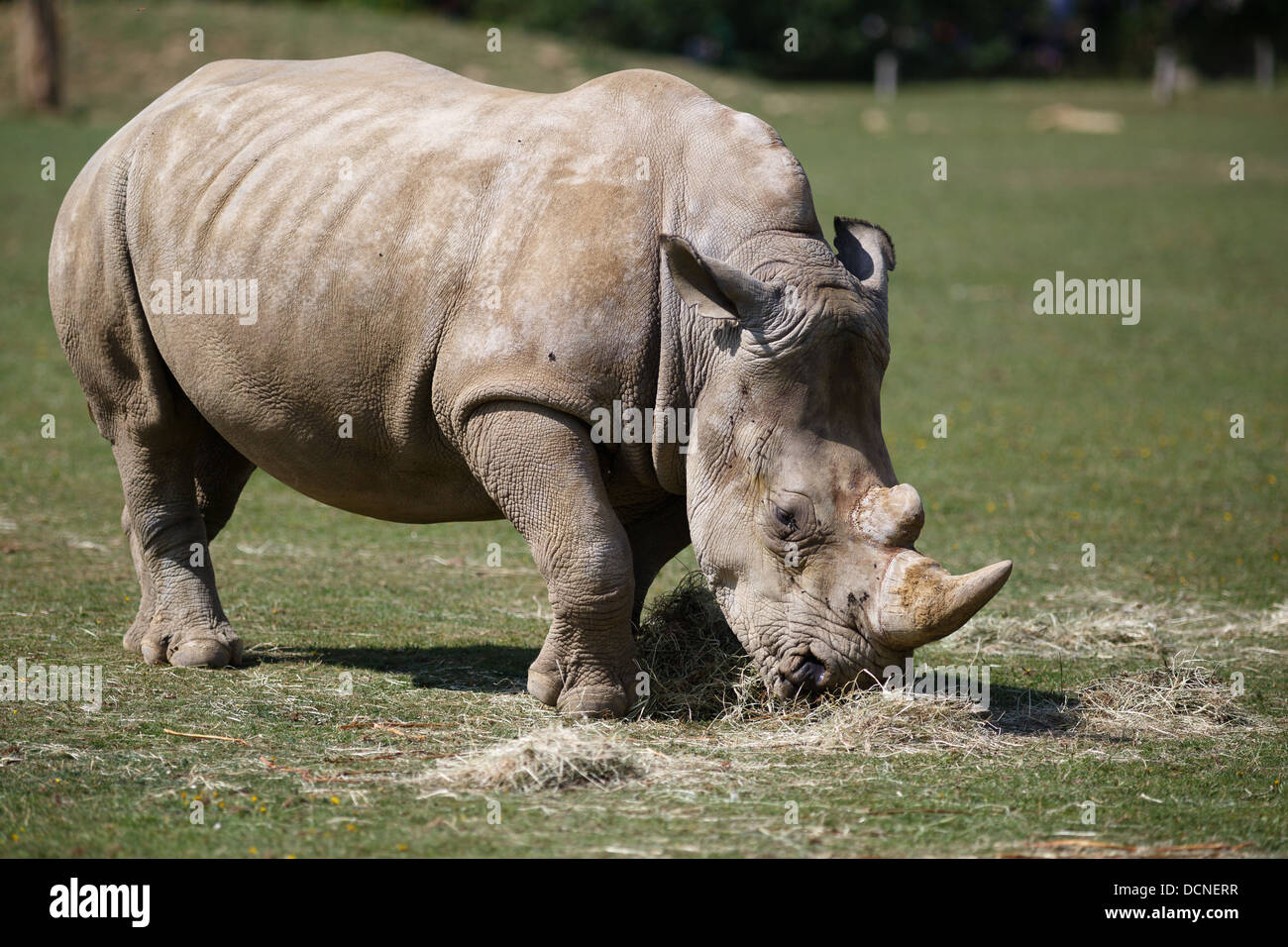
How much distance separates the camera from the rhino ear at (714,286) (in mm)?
5922

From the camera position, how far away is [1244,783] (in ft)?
19.6

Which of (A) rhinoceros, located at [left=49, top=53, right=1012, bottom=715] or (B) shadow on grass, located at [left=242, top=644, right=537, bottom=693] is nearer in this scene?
(A) rhinoceros, located at [left=49, top=53, right=1012, bottom=715]

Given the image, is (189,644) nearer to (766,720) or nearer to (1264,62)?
(766,720)

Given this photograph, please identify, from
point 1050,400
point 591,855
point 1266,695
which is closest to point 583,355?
point 591,855

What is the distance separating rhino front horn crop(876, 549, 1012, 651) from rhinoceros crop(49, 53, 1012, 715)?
0.03 ft

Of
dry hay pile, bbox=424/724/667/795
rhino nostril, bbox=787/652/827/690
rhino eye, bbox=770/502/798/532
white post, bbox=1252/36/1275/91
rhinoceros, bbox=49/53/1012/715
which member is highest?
white post, bbox=1252/36/1275/91

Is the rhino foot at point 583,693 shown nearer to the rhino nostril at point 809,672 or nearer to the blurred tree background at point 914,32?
the rhino nostril at point 809,672

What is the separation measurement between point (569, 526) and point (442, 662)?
1.64 metres

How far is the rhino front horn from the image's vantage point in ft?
18.3

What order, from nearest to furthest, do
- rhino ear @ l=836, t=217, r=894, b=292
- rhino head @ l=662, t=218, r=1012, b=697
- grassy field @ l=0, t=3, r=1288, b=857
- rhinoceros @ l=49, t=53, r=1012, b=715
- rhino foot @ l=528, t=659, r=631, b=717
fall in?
grassy field @ l=0, t=3, r=1288, b=857 < rhino head @ l=662, t=218, r=1012, b=697 < rhinoceros @ l=49, t=53, r=1012, b=715 < rhino foot @ l=528, t=659, r=631, b=717 < rhino ear @ l=836, t=217, r=894, b=292

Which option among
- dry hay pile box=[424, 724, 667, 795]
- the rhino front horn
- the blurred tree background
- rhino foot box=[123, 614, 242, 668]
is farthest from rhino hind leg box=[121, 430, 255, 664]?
the blurred tree background

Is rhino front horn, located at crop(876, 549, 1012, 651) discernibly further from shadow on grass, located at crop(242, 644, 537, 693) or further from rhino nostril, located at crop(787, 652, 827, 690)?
shadow on grass, located at crop(242, 644, 537, 693)

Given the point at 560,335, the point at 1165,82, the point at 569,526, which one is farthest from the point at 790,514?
the point at 1165,82
